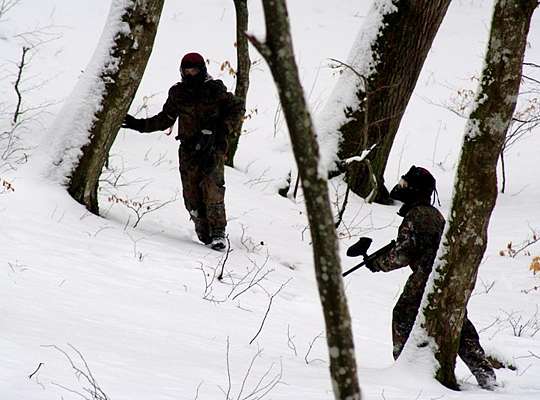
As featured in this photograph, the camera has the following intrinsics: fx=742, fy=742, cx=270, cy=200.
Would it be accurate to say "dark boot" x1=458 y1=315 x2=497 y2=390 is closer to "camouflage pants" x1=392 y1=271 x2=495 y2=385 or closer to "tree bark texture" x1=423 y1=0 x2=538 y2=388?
"camouflage pants" x1=392 y1=271 x2=495 y2=385

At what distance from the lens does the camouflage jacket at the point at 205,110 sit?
6.23 meters

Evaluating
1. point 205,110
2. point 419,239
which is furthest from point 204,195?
point 419,239

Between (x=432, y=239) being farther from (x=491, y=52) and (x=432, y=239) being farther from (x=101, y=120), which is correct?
(x=101, y=120)

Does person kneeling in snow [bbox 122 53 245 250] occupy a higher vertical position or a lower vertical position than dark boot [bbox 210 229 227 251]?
higher

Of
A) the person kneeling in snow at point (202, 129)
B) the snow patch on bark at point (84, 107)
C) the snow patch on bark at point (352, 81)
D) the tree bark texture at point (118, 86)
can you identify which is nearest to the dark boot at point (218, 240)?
the person kneeling in snow at point (202, 129)

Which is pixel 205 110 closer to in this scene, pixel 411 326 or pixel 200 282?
pixel 200 282

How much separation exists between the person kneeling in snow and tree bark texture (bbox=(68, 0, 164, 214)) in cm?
33

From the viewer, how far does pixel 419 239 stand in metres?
4.24

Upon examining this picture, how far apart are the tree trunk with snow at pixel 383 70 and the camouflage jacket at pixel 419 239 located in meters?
4.73

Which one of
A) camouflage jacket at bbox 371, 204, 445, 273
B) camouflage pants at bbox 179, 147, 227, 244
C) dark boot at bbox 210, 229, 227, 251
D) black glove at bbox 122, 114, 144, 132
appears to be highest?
black glove at bbox 122, 114, 144, 132

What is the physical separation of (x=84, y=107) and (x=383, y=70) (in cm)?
433

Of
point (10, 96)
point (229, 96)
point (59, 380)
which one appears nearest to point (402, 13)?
point (229, 96)

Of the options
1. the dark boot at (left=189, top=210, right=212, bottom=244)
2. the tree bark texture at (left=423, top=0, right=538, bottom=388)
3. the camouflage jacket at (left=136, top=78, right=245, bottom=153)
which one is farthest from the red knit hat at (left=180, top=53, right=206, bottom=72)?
the tree bark texture at (left=423, top=0, right=538, bottom=388)

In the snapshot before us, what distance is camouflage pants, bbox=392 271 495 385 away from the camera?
4.20 metres
